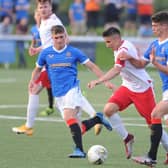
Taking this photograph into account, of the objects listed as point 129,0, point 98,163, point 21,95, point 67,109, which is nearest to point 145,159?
point 98,163

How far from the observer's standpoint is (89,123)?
12961 mm

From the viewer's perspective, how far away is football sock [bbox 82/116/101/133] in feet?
42.3

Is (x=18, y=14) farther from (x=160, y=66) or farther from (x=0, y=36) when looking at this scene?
(x=160, y=66)

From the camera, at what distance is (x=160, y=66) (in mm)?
10672

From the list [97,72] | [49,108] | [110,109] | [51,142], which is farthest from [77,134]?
[49,108]

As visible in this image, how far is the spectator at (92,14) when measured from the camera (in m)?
32.2

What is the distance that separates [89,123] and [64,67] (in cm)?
107

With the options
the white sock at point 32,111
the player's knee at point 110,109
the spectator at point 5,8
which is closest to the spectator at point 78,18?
the spectator at point 5,8

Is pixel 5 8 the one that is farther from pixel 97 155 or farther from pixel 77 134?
pixel 97 155

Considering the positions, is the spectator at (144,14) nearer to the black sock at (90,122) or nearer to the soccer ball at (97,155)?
the black sock at (90,122)

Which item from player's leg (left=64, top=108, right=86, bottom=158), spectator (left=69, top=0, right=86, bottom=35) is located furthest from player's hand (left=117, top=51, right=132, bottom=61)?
spectator (left=69, top=0, right=86, bottom=35)

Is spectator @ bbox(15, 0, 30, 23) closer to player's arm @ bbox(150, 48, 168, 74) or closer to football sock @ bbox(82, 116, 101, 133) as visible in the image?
football sock @ bbox(82, 116, 101, 133)

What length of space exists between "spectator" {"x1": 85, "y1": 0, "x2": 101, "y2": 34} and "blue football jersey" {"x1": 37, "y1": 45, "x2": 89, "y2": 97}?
19819mm

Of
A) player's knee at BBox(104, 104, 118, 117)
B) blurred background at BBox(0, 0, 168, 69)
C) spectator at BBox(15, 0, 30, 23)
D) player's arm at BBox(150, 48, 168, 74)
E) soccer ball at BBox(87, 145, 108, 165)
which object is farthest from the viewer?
spectator at BBox(15, 0, 30, 23)
